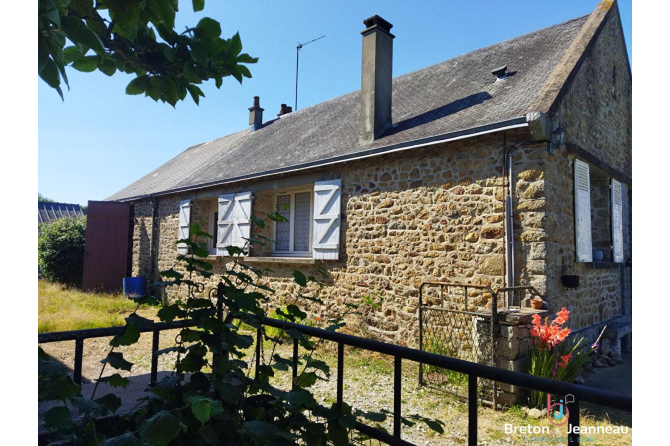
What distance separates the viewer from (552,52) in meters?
6.48

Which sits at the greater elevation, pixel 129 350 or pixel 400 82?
pixel 400 82

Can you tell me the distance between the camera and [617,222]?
6.82 metres

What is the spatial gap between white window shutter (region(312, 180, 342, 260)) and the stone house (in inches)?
0.9

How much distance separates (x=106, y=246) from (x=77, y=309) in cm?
401

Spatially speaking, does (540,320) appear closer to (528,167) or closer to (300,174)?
(528,167)

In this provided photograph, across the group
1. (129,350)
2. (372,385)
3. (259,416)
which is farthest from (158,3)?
(129,350)

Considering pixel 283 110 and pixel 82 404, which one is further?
pixel 283 110

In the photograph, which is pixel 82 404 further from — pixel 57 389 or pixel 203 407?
pixel 203 407

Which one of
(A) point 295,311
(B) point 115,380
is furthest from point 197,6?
(B) point 115,380

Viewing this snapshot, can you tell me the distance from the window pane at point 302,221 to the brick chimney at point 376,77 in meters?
1.66

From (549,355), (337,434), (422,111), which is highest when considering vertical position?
(422,111)

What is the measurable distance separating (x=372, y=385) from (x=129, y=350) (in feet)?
11.9

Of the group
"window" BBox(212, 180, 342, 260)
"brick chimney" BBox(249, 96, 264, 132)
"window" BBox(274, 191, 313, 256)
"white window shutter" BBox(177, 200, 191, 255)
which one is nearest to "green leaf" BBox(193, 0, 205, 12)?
"window" BBox(212, 180, 342, 260)
